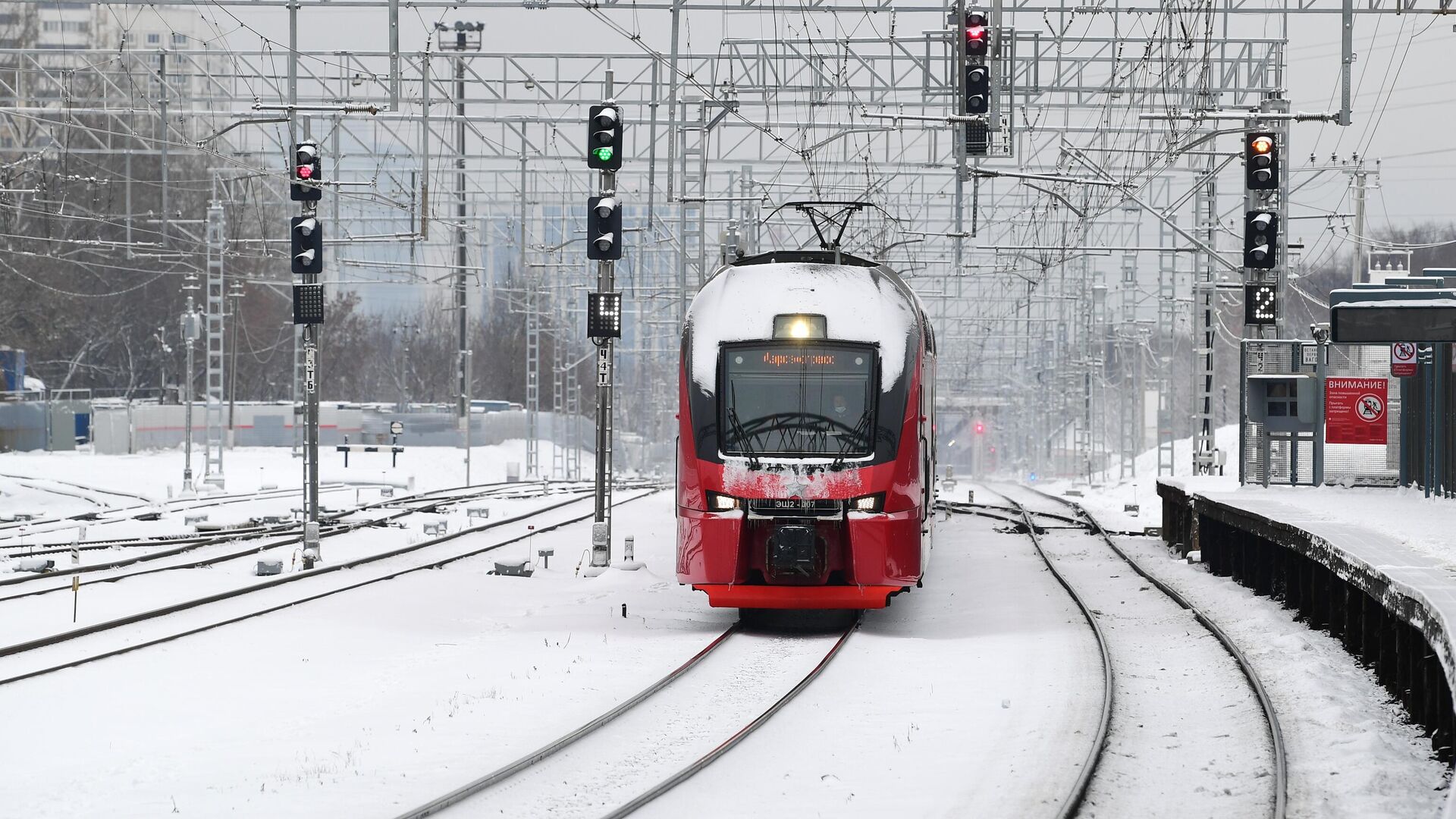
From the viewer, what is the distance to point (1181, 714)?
11648 mm

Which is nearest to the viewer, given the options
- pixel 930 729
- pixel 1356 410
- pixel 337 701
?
pixel 930 729

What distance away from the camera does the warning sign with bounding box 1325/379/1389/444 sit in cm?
2592

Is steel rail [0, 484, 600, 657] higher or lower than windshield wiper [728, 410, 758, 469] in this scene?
lower

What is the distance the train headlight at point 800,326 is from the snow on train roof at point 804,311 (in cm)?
4

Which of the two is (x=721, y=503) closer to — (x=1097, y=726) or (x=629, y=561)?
(x=1097, y=726)

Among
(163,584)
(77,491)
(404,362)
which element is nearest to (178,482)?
(77,491)

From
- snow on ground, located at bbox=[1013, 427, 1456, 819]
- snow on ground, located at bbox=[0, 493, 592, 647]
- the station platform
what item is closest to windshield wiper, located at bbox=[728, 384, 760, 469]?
snow on ground, located at bbox=[1013, 427, 1456, 819]

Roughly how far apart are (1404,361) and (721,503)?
13793mm

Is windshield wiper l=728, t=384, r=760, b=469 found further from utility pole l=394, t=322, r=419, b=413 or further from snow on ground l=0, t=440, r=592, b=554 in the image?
utility pole l=394, t=322, r=419, b=413

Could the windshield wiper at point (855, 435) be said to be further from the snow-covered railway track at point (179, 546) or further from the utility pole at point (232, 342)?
the utility pole at point (232, 342)

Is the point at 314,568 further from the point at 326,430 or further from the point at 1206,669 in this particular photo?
the point at 326,430

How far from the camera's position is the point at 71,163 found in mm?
61625

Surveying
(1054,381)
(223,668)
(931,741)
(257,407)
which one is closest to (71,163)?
(257,407)

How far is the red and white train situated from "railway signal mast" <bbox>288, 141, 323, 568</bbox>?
649 cm
